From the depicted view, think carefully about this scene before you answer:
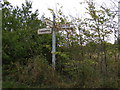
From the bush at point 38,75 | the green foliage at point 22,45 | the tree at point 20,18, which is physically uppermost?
the tree at point 20,18

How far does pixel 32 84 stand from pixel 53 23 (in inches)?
92.5

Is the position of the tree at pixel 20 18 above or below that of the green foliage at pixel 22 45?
above

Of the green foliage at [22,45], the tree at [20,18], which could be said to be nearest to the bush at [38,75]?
the green foliage at [22,45]

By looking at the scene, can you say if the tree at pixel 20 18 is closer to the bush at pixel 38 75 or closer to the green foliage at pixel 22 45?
the green foliage at pixel 22 45

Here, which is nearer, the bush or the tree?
the bush

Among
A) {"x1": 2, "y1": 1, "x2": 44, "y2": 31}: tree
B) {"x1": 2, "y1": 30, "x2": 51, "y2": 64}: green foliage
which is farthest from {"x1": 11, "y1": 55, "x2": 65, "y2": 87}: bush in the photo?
Result: {"x1": 2, "y1": 1, "x2": 44, "y2": 31}: tree

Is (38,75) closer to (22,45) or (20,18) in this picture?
(22,45)

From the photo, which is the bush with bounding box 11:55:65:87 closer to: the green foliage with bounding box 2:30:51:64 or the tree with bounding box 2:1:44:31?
the green foliage with bounding box 2:30:51:64

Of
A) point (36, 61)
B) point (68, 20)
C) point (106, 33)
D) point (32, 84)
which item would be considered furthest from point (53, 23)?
point (32, 84)

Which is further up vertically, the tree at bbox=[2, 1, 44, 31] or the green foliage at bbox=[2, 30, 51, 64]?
the tree at bbox=[2, 1, 44, 31]

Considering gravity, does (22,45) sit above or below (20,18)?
below

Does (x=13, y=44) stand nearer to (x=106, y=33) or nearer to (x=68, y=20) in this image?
(x=68, y=20)

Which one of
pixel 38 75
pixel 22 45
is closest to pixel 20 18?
pixel 22 45

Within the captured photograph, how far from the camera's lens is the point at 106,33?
16.3 feet
